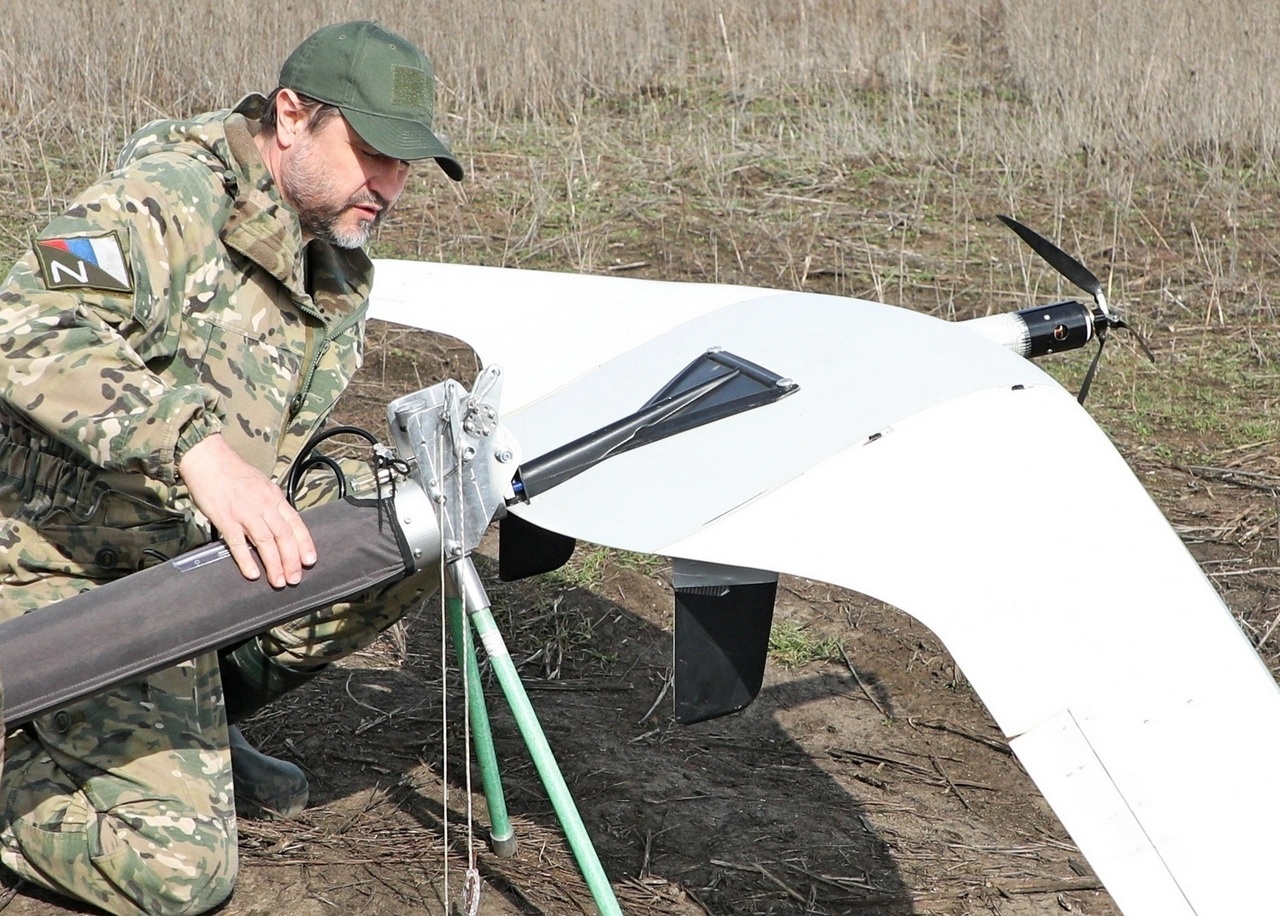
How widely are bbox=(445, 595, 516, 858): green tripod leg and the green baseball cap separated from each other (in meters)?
1.02

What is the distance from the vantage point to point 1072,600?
220cm

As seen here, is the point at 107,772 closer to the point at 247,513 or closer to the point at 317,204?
the point at 247,513

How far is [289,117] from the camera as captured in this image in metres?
3.04

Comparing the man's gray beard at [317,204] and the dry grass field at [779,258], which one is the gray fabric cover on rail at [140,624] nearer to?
the dry grass field at [779,258]

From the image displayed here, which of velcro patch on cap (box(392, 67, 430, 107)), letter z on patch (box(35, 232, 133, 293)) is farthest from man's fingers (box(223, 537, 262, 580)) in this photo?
velcro patch on cap (box(392, 67, 430, 107))

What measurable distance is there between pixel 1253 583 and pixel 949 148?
5006mm

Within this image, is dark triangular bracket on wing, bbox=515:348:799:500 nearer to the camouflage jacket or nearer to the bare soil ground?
the bare soil ground

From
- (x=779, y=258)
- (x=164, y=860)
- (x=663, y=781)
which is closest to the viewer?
(x=164, y=860)

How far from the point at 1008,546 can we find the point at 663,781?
1.59 metres

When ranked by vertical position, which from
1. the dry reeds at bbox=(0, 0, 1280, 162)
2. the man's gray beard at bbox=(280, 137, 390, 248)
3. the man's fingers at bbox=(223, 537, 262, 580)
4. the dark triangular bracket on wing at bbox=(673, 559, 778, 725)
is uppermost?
the dry reeds at bbox=(0, 0, 1280, 162)

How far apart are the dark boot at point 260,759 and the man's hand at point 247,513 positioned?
0.98m

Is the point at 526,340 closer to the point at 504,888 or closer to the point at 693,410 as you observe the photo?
the point at 693,410

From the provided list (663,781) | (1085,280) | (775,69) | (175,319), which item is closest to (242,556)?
(175,319)

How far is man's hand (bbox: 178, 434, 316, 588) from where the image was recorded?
2.39 meters
